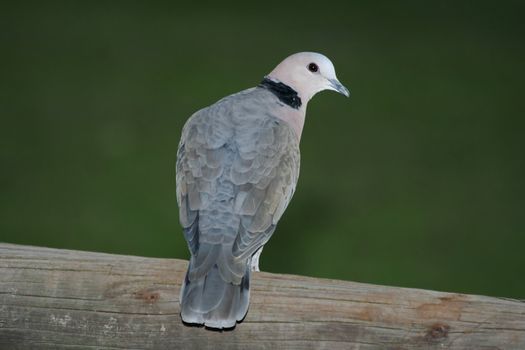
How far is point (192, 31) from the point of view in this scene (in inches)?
193

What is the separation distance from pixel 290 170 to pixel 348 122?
8.46 feet

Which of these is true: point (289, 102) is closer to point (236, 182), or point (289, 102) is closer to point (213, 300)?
point (236, 182)

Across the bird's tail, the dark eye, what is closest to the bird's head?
the dark eye

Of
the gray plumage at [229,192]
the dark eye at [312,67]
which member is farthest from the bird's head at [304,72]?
the gray plumage at [229,192]

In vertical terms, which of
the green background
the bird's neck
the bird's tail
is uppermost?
the bird's neck

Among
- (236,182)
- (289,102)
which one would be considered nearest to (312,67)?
(289,102)

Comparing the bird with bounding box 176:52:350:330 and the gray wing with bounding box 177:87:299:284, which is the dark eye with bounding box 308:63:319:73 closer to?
the bird with bounding box 176:52:350:330

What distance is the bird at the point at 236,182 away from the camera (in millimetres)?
1443

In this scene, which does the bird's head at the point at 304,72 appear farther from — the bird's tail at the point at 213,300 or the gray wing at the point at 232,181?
the bird's tail at the point at 213,300

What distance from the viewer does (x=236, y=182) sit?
176cm

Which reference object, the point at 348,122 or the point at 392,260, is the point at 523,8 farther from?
the point at 392,260

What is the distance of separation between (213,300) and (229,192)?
346 mm

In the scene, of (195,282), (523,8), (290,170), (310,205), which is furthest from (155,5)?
(195,282)

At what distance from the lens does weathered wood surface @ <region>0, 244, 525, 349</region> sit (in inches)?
52.7
